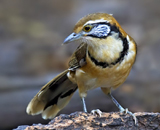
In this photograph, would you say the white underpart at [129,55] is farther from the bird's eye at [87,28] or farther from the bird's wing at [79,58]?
the bird's eye at [87,28]

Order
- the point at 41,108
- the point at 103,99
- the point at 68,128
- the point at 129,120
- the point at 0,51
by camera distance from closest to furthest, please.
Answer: the point at 68,128 → the point at 129,120 → the point at 41,108 → the point at 103,99 → the point at 0,51

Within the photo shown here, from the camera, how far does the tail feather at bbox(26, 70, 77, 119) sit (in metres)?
4.28

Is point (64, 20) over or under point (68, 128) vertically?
over

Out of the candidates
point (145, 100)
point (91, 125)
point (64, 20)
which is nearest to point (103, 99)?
point (145, 100)

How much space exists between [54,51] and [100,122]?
13.8 feet

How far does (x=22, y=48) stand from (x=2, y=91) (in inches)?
49.6

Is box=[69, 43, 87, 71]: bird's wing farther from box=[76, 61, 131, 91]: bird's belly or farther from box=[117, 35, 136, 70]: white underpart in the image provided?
box=[117, 35, 136, 70]: white underpart

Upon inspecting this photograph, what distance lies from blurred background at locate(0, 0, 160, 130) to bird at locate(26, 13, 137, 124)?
1.98 meters

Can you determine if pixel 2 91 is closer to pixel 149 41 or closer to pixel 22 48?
pixel 22 48

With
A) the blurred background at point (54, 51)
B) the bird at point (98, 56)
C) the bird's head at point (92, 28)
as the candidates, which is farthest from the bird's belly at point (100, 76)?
the blurred background at point (54, 51)

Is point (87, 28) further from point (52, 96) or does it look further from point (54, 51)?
point (54, 51)

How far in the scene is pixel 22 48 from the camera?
292 inches

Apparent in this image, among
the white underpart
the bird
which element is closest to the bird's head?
the bird

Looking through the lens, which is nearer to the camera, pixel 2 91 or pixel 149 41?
pixel 2 91
